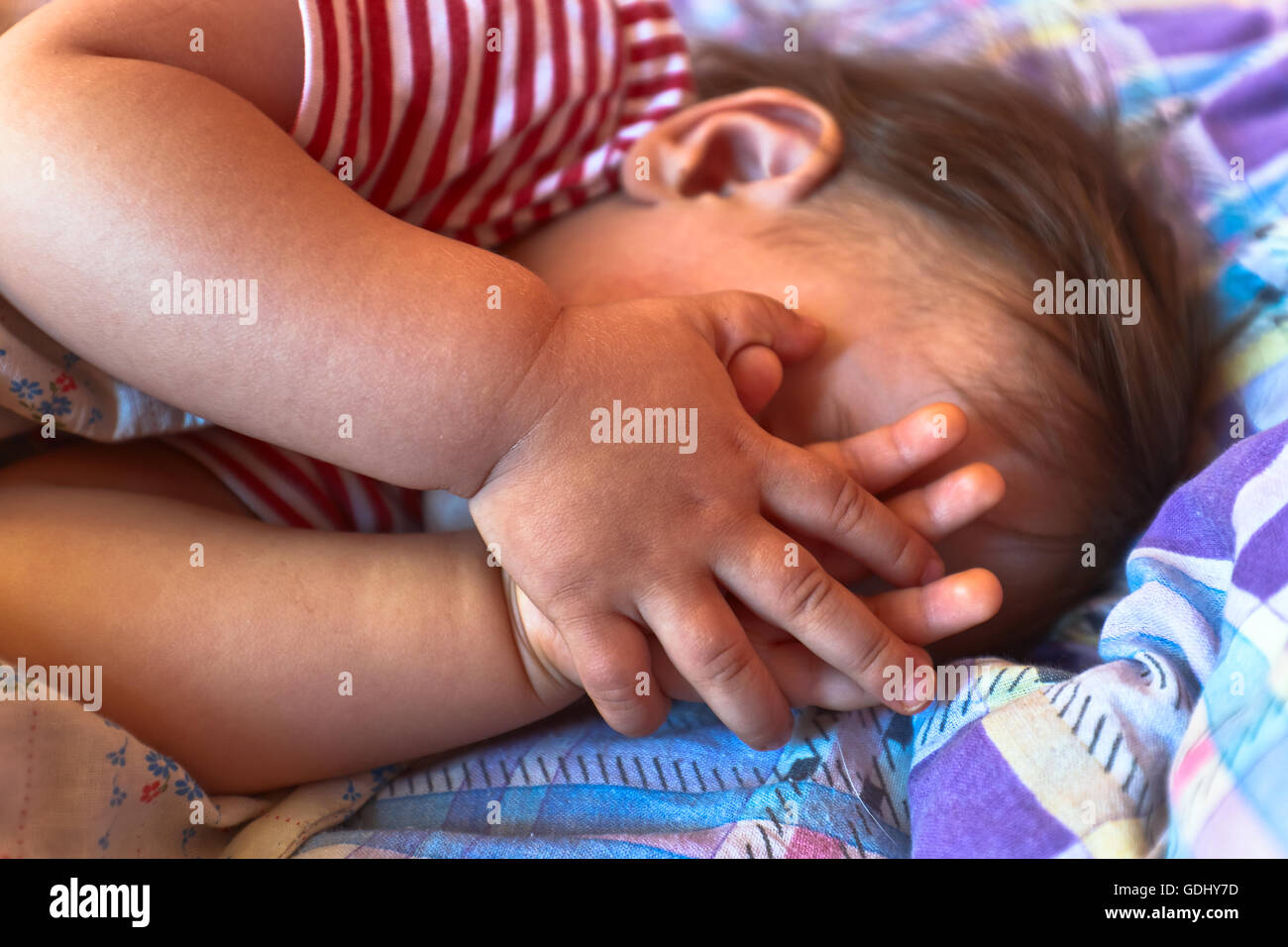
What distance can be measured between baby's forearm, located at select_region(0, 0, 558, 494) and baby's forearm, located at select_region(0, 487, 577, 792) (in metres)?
0.13

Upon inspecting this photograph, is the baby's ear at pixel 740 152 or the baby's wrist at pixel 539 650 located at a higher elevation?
the baby's ear at pixel 740 152

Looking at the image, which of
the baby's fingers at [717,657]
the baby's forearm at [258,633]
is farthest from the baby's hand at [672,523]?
the baby's forearm at [258,633]

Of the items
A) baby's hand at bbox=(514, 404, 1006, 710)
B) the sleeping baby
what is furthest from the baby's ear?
baby's hand at bbox=(514, 404, 1006, 710)

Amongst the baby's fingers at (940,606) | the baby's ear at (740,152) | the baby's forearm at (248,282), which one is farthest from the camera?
the baby's ear at (740,152)

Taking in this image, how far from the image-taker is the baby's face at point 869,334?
893 millimetres

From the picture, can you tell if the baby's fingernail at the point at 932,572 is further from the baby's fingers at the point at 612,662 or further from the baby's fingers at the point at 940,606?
the baby's fingers at the point at 612,662

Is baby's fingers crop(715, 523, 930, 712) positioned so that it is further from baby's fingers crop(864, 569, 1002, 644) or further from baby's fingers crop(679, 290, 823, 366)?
baby's fingers crop(679, 290, 823, 366)

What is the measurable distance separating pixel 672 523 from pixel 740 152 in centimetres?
50

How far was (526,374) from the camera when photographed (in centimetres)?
74

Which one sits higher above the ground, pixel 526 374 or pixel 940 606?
pixel 526 374

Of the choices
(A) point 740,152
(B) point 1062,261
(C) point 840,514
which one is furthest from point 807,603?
(A) point 740,152

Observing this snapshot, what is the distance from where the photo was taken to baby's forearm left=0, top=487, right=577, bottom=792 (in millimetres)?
796

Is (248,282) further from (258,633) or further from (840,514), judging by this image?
(840,514)

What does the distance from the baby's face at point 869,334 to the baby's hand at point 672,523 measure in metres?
0.09
